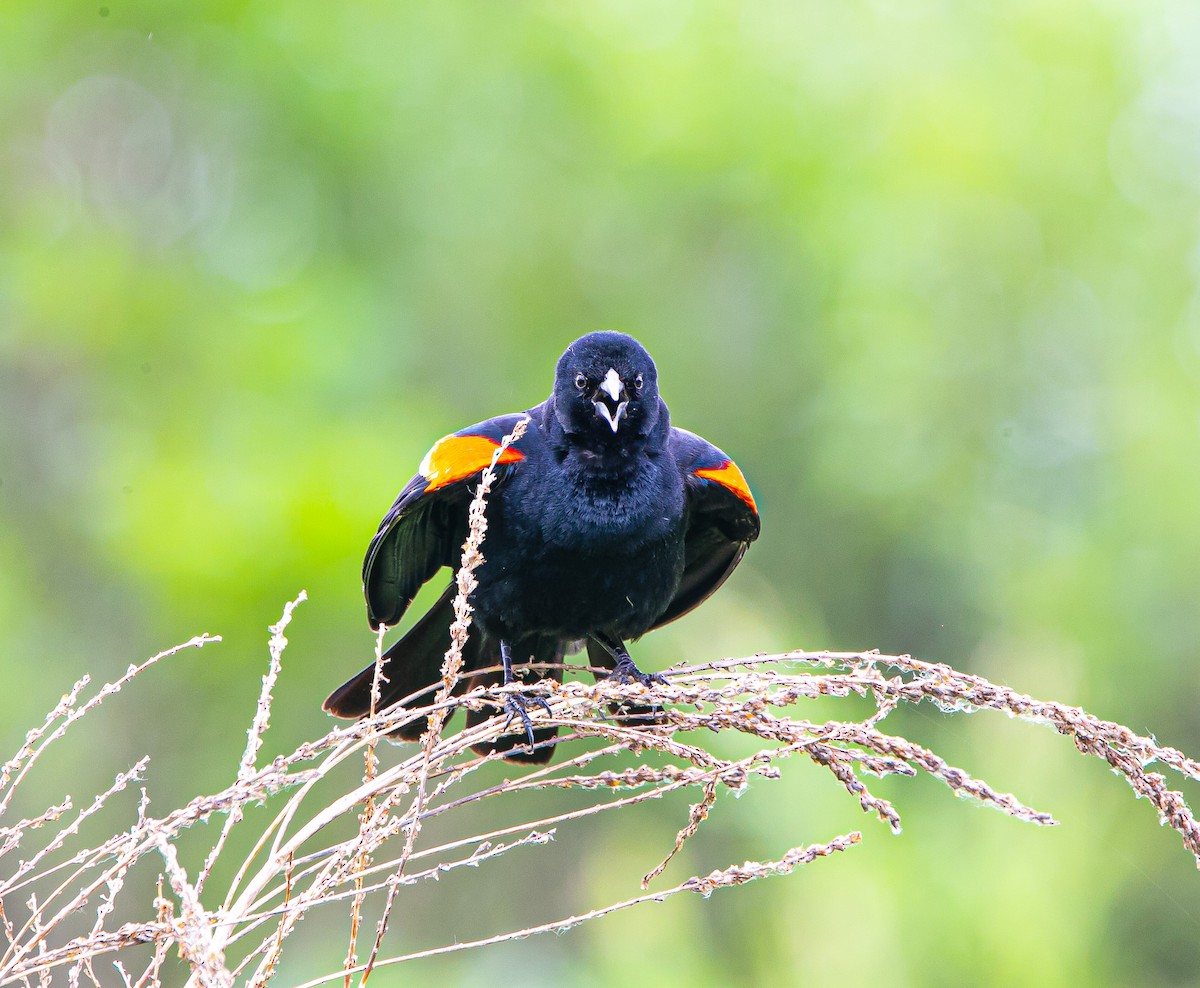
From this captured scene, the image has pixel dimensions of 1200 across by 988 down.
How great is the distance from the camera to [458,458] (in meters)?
2.81

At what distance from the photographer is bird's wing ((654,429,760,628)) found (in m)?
3.06

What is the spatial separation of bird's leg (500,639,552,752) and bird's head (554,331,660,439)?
0.56 metres

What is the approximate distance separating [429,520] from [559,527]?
0.44 m

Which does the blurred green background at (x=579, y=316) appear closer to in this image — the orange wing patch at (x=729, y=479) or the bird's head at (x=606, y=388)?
the orange wing patch at (x=729, y=479)

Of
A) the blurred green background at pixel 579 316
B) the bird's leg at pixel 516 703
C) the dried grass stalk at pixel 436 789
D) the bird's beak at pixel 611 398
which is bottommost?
the dried grass stalk at pixel 436 789

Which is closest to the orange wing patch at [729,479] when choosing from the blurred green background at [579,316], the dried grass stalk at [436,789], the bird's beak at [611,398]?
the bird's beak at [611,398]

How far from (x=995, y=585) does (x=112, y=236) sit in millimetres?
7551

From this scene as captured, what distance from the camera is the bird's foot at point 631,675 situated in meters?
2.55

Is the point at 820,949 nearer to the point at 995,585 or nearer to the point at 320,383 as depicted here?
the point at 995,585

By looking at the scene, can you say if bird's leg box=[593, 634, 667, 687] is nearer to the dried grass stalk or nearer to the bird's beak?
the bird's beak

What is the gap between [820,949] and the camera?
15.9ft

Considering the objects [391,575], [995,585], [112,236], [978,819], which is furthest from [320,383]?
[391,575]

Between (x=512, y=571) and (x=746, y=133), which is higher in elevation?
(x=746, y=133)

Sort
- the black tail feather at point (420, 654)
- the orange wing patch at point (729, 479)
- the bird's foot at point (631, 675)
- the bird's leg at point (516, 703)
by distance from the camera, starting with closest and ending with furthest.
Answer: the bird's leg at point (516, 703) < the bird's foot at point (631, 675) < the black tail feather at point (420, 654) < the orange wing patch at point (729, 479)
